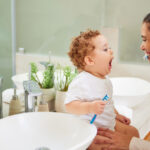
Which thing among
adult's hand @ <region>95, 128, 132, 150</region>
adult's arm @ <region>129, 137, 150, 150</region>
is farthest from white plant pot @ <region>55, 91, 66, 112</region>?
adult's arm @ <region>129, 137, 150, 150</region>

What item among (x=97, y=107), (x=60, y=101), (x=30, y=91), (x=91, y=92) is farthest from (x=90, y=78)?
(x=60, y=101)

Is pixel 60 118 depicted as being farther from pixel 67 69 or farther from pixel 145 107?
pixel 145 107

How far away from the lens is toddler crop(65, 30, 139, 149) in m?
1.15

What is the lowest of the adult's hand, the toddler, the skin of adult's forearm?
the adult's hand

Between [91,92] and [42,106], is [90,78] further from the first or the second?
[42,106]

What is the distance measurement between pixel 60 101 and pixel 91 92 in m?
0.43

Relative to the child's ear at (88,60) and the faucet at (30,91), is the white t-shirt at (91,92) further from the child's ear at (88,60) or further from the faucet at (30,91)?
the faucet at (30,91)

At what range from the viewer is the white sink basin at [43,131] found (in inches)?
42.7

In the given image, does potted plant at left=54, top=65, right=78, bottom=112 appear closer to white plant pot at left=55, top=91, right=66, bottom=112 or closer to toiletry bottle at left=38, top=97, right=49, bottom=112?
white plant pot at left=55, top=91, right=66, bottom=112

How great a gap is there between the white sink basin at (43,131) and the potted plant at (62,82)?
339 mm

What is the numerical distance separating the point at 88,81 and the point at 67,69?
49 cm

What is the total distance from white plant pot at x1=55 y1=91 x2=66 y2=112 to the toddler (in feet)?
1.19

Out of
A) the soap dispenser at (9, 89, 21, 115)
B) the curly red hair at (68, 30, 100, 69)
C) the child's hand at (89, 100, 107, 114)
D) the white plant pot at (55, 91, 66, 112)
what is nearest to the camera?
the child's hand at (89, 100, 107, 114)

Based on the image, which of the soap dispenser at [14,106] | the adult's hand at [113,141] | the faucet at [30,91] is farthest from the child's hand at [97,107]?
the soap dispenser at [14,106]
